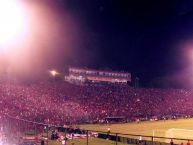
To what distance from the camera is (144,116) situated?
78.5 m

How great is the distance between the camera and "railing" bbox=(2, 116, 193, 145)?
23.2 m

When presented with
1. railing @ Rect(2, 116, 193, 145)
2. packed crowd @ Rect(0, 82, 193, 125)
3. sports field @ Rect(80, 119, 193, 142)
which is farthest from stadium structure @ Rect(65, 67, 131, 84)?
railing @ Rect(2, 116, 193, 145)

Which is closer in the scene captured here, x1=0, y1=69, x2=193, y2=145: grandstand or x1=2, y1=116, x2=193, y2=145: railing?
x1=2, y1=116, x2=193, y2=145: railing

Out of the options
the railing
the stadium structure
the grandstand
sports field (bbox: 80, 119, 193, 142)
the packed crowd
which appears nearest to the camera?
the railing

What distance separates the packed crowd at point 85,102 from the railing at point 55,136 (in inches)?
523

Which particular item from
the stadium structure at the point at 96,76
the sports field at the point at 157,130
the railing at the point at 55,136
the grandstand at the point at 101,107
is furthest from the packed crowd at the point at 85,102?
the stadium structure at the point at 96,76

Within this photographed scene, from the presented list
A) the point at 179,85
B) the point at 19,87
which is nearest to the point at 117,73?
the point at 179,85

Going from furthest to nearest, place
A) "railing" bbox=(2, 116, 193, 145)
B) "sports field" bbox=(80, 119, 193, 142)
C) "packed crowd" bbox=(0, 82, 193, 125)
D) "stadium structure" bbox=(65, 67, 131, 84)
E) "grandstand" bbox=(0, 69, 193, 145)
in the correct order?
"stadium structure" bbox=(65, 67, 131, 84) → "packed crowd" bbox=(0, 82, 193, 125) → "grandstand" bbox=(0, 69, 193, 145) → "sports field" bbox=(80, 119, 193, 142) → "railing" bbox=(2, 116, 193, 145)

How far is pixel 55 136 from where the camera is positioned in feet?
126

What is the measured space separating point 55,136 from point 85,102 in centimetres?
3933

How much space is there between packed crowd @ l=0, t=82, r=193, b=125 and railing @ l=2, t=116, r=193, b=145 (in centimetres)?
1328

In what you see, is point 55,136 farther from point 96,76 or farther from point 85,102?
point 96,76

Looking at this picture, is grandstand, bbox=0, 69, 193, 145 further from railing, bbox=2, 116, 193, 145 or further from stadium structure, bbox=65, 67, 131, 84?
stadium structure, bbox=65, 67, 131, 84

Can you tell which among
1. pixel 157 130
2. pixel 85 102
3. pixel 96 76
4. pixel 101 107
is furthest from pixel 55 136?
pixel 96 76
